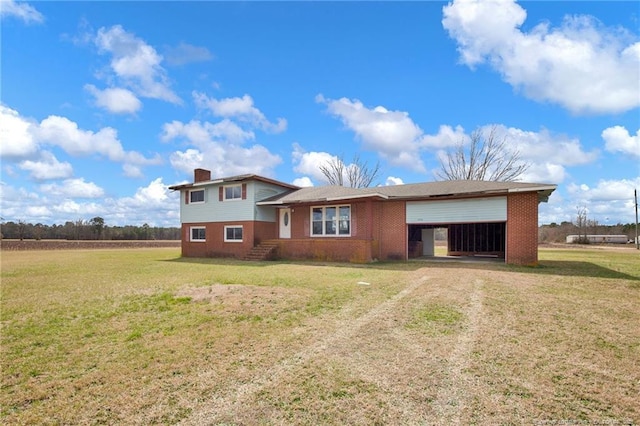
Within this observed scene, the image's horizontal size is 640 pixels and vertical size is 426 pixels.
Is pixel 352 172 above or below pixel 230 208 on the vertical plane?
above

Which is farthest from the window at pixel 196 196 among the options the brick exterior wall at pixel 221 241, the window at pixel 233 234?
the window at pixel 233 234

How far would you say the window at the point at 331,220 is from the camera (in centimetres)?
1786

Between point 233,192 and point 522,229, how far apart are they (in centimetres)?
1555

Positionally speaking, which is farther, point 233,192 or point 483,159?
point 483,159

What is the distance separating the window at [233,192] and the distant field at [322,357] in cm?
1280

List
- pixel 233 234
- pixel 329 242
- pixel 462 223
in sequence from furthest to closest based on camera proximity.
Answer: pixel 233 234 < pixel 329 242 < pixel 462 223

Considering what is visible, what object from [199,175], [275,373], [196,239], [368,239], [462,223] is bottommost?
[275,373]

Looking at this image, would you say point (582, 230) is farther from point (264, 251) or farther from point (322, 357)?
point (322, 357)

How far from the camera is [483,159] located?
3409 cm

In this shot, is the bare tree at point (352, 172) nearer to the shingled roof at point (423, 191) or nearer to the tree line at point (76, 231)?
the shingled roof at point (423, 191)

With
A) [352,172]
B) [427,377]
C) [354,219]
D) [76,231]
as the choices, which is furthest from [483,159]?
[76,231]

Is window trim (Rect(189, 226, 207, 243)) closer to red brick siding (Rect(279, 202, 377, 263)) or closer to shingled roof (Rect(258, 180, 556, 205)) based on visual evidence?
shingled roof (Rect(258, 180, 556, 205))

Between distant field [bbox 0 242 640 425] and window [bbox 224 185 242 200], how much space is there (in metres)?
12.8

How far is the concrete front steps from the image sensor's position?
727 inches
